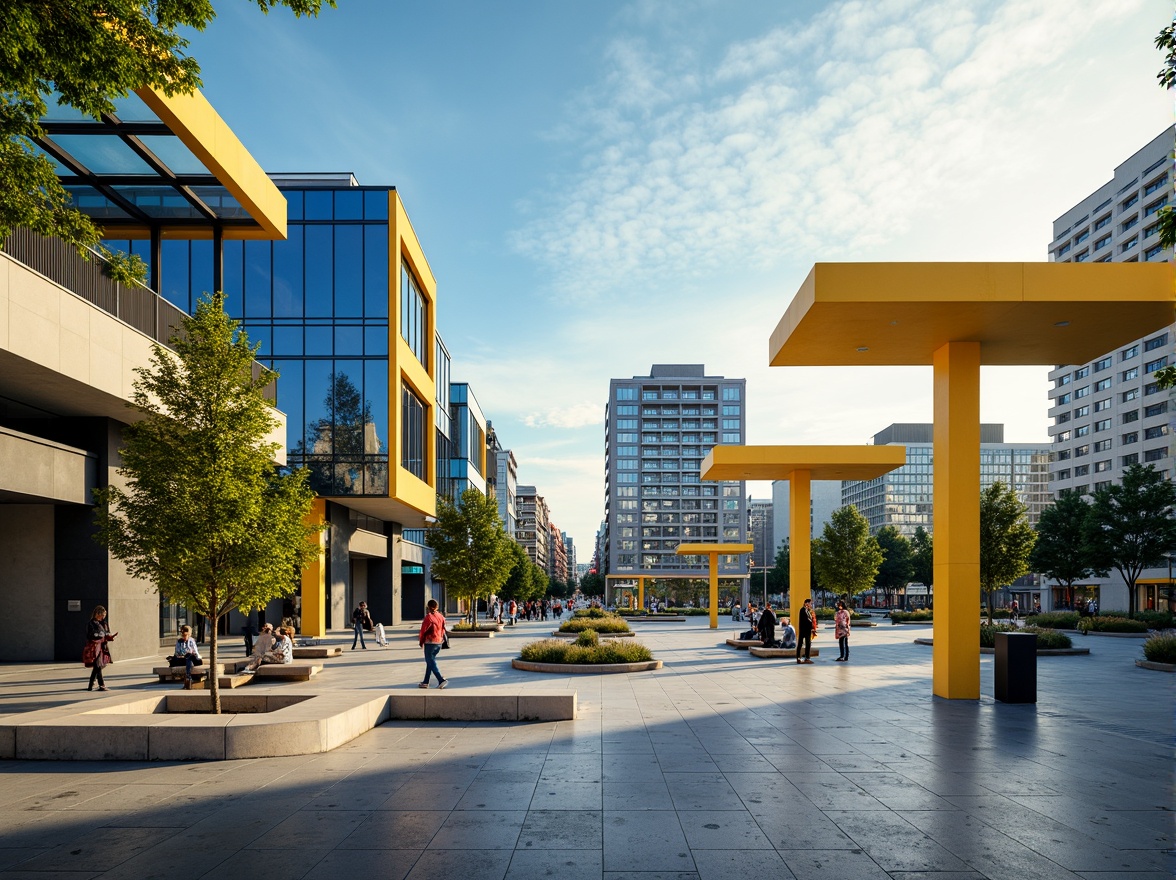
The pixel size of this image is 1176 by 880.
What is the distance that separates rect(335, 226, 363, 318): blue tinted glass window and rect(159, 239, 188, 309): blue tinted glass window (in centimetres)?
570

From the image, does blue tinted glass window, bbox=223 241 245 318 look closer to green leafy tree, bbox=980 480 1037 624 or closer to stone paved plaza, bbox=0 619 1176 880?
stone paved plaza, bbox=0 619 1176 880

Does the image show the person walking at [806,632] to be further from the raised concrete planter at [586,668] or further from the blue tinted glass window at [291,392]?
the blue tinted glass window at [291,392]

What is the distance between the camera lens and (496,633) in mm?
37406

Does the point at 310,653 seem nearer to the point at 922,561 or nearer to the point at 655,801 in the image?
the point at 655,801

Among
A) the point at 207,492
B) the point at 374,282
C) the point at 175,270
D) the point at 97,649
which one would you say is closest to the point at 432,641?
the point at 207,492

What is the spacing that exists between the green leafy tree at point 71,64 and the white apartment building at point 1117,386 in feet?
268

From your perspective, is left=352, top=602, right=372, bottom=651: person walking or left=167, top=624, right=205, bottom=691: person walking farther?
left=352, top=602, right=372, bottom=651: person walking

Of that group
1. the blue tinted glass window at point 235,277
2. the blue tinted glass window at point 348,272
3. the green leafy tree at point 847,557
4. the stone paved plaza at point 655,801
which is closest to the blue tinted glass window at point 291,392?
the blue tinted glass window at point 235,277

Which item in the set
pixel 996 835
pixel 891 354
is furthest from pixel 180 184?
pixel 996 835

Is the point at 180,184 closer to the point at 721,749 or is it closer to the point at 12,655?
the point at 12,655

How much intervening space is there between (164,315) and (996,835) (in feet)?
75.2

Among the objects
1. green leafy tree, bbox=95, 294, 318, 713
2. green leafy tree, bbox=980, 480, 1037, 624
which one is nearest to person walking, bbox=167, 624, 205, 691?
green leafy tree, bbox=95, 294, 318, 713

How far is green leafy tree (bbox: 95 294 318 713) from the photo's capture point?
12.7 m

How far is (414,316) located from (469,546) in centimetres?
1165
